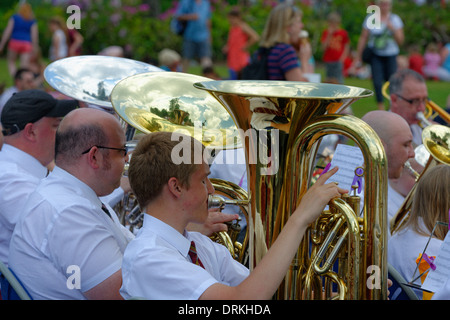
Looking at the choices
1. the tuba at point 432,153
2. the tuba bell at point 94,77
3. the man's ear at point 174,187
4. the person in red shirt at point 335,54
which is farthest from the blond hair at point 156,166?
the person in red shirt at point 335,54

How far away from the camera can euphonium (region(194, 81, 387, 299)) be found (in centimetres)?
198

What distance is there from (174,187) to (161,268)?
Answer: 0.91ft

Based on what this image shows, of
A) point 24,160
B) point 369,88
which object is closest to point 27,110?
point 24,160

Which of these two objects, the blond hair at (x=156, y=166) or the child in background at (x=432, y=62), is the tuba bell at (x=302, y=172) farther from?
the child in background at (x=432, y=62)

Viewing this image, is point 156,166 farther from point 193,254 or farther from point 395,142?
point 395,142

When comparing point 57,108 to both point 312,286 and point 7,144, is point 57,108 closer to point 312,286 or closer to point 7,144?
point 7,144

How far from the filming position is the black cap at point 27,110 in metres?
3.30

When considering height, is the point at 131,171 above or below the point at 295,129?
below

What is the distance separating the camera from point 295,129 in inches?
82.9

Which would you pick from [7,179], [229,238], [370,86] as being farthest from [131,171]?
[370,86]

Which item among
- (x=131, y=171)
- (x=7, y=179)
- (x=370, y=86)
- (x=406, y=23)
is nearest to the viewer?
(x=131, y=171)

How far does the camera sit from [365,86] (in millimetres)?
11680

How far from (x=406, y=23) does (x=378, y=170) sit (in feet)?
49.9
